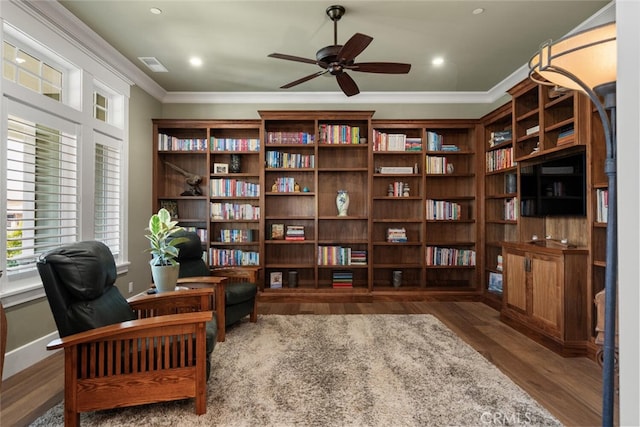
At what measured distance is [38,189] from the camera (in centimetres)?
273

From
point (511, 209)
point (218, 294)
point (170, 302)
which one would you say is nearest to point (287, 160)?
point (218, 294)

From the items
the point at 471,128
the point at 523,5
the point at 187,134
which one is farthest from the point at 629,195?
the point at 187,134

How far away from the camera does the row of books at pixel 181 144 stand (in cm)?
452

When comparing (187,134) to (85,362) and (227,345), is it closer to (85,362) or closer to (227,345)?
(227,345)

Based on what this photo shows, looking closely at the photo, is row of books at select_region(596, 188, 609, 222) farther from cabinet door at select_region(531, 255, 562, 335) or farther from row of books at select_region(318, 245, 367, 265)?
row of books at select_region(318, 245, 367, 265)

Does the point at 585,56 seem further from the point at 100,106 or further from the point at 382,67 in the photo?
the point at 100,106

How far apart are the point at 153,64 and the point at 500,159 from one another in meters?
4.45

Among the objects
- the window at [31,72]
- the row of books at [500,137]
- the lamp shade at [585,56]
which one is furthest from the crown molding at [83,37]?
the row of books at [500,137]

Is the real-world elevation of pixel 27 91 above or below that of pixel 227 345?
above

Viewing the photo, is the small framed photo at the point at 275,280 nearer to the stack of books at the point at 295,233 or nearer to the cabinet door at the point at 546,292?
the stack of books at the point at 295,233

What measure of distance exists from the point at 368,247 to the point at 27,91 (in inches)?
150

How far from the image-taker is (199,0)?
8.55ft

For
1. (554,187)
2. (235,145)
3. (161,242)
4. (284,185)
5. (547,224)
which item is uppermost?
(235,145)

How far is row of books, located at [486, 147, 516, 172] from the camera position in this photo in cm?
400
